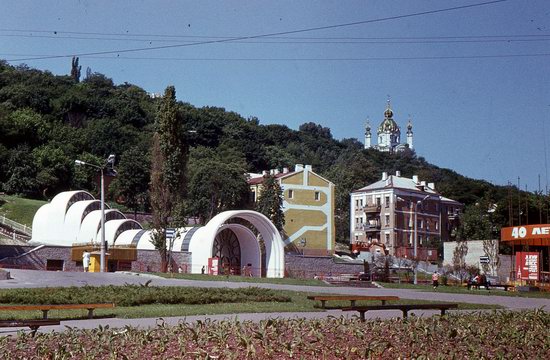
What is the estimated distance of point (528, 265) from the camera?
45.1 meters

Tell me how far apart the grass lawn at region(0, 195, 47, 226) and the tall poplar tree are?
1724 inches

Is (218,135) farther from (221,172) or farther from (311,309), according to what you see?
(311,309)

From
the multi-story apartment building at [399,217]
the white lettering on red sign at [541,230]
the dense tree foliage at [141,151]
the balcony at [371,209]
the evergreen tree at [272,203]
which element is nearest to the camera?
the white lettering on red sign at [541,230]

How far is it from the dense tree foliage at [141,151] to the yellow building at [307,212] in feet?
26.5

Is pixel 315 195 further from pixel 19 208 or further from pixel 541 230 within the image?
pixel 541 230

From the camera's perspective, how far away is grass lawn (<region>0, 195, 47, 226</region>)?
9114 centimetres

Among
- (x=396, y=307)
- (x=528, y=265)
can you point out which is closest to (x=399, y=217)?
(x=528, y=265)

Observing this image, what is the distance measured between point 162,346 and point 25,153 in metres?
98.1

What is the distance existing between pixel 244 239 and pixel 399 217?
46.1m

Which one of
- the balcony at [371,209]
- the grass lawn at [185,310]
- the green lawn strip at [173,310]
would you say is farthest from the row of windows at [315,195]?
the green lawn strip at [173,310]

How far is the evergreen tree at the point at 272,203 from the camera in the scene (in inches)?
3305

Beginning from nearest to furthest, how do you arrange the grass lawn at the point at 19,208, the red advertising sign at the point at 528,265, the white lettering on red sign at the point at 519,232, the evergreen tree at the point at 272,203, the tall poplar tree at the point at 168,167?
the red advertising sign at the point at 528,265 < the white lettering on red sign at the point at 519,232 < the tall poplar tree at the point at 168,167 < the evergreen tree at the point at 272,203 < the grass lawn at the point at 19,208

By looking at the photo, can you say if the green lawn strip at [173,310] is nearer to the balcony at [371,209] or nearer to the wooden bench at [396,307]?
the wooden bench at [396,307]

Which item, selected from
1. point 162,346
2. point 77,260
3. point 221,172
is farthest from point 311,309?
point 221,172
